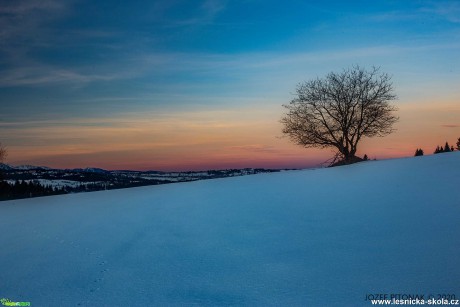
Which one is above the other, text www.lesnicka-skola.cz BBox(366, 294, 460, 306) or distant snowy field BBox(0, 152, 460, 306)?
distant snowy field BBox(0, 152, 460, 306)

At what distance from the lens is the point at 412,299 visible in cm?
368

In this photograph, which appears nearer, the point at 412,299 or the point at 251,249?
the point at 412,299

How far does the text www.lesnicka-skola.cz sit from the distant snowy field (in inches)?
3.1

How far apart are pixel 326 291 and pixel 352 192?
5206mm

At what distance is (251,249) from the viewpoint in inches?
217

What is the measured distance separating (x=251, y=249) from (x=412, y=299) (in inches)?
90.8

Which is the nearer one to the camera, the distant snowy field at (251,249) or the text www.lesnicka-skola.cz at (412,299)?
the text www.lesnicka-skola.cz at (412,299)

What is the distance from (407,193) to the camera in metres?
7.93

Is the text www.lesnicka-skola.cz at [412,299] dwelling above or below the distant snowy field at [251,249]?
below

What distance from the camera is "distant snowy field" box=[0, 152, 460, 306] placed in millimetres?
4129

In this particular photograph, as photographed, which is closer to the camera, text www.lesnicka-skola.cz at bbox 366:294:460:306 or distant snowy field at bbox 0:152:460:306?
text www.lesnicka-skola.cz at bbox 366:294:460:306

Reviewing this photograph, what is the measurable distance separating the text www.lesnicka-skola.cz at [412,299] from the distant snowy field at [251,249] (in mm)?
79

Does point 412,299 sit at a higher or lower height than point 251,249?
lower

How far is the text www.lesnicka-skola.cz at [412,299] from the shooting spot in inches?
142
